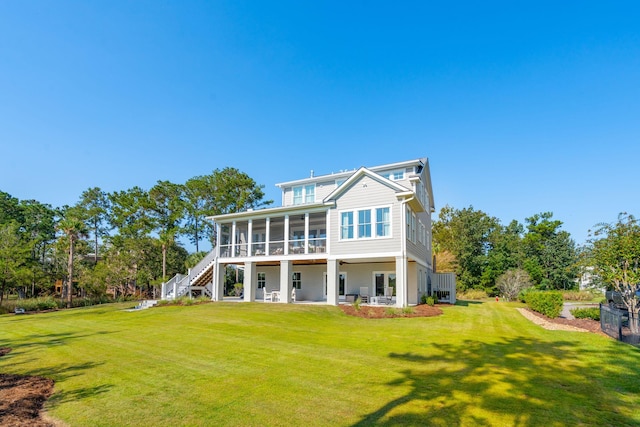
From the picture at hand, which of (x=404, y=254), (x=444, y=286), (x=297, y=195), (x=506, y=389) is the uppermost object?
(x=297, y=195)

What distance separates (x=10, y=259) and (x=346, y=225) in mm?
31221

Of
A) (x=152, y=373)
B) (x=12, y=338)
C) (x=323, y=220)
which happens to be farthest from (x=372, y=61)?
(x=12, y=338)

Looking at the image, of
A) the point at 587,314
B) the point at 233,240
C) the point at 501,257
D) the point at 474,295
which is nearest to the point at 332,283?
the point at 233,240

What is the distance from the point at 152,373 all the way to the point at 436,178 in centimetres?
2966

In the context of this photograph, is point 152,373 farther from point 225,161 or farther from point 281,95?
point 225,161

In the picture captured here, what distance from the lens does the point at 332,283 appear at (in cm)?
2123

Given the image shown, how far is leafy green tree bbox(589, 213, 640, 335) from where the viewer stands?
12.8 m

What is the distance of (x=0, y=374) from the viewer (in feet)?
27.1

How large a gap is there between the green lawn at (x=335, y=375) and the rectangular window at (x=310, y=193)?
15.7 meters

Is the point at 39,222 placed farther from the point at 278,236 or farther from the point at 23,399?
the point at 23,399

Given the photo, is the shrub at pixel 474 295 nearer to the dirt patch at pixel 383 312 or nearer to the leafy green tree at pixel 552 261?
the leafy green tree at pixel 552 261

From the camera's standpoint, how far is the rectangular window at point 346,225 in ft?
70.4

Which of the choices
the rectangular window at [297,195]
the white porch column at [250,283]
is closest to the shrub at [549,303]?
the white porch column at [250,283]

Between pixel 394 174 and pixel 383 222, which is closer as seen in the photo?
pixel 383 222
